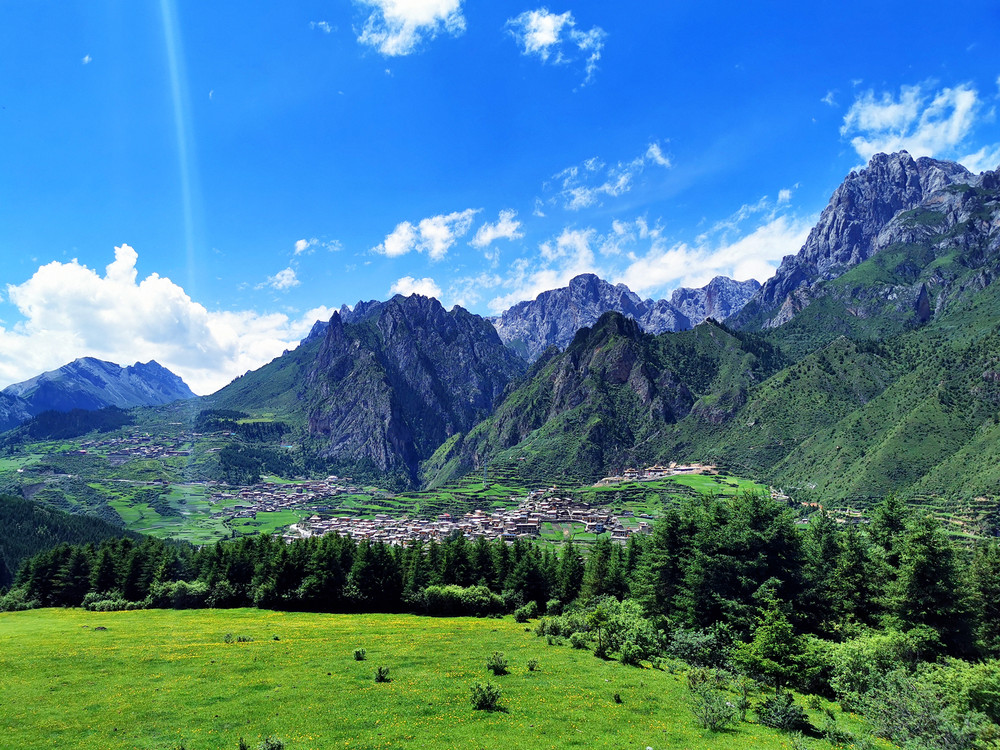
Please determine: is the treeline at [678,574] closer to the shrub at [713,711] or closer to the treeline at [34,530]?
the shrub at [713,711]

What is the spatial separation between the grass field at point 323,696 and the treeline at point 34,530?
491 ft

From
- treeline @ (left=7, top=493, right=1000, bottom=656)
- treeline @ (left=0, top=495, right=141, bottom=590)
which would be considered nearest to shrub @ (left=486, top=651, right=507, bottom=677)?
treeline @ (left=7, top=493, right=1000, bottom=656)

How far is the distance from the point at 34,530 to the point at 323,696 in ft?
681

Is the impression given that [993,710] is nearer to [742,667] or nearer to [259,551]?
[742,667]

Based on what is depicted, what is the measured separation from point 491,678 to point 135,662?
30.0m

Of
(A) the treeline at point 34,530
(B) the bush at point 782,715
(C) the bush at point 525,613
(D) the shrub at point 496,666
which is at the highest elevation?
(B) the bush at point 782,715

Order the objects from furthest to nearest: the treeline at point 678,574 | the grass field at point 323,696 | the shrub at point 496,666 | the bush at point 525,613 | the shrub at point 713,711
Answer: the bush at point 525,613 < the treeline at point 678,574 < the shrub at point 496,666 < the shrub at point 713,711 < the grass field at point 323,696

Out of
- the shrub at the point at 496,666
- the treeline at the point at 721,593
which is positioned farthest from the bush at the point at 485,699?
the treeline at the point at 721,593

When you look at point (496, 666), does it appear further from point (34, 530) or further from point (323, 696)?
point (34, 530)

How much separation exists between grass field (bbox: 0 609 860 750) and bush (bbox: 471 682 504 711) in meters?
0.68

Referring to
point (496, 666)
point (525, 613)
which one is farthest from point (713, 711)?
point (525, 613)

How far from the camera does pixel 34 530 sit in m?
168

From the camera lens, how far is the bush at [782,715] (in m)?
27.8

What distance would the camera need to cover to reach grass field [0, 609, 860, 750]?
83.8 ft
